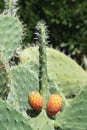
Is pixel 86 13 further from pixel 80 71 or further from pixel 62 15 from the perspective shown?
pixel 80 71

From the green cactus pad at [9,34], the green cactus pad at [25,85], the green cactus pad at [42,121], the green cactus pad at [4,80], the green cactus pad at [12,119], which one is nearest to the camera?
the green cactus pad at [12,119]

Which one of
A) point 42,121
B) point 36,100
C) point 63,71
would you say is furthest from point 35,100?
point 63,71

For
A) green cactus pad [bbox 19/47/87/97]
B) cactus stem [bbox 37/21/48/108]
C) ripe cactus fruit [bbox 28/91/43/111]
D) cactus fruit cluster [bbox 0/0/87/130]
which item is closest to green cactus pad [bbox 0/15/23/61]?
cactus fruit cluster [bbox 0/0/87/130]

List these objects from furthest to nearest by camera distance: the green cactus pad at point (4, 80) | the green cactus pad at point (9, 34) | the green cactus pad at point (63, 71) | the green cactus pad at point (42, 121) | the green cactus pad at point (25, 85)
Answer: the green cactus pad at point (63, 71) < the green cactus pad at point (9, 34) < the green cactus pad at point (25, 85) < the green cactus pad at point (42, 121) < the green cactus pad at point (4, 80)

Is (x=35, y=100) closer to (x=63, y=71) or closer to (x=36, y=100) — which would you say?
(x=36, y=100)

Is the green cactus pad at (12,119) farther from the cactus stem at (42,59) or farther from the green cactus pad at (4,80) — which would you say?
the cactus stem at (42,59)

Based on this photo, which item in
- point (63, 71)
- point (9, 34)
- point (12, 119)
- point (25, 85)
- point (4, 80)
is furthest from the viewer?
point (63, 71)

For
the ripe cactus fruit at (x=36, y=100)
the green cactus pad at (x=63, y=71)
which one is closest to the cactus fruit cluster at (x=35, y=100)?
the ripe cactus fruit at (x=36, y=100)
